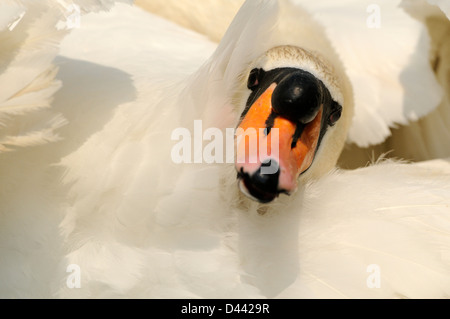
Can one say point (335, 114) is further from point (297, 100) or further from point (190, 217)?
point (190, 217)

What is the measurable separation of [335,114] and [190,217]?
1.87 feet

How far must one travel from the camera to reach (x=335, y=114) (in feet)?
7.59

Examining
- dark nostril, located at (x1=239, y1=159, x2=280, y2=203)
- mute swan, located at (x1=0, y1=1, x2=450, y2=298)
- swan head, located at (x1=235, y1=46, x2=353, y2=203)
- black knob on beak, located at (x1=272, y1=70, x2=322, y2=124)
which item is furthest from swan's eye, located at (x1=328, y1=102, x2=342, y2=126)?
dark nostril, located at (x1=239, y1=159, x2=280, y2=203)

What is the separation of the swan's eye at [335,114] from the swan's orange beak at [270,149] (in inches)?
8.0

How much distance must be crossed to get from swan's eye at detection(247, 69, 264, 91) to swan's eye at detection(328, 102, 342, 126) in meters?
0.24

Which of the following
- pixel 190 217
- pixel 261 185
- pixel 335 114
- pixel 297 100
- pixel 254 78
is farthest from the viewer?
pixel 335 114

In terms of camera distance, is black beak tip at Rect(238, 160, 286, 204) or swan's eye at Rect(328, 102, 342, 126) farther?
swan's eye at Rect(328, 102, 342, 126)

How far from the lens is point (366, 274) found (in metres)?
1.95

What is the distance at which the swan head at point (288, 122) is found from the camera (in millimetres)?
1798

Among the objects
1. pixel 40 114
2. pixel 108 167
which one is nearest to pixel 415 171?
pixel 108 167

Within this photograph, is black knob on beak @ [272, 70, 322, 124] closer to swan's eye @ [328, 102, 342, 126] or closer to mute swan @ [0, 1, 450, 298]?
mute swan @ [0, 1, 450, 298]

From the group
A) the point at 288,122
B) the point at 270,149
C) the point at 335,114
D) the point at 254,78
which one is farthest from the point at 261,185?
the point at 335,114

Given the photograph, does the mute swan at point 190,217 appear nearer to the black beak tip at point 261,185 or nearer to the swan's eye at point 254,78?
the swan's eye at point 254,78

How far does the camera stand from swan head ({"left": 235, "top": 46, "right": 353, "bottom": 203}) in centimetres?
180
